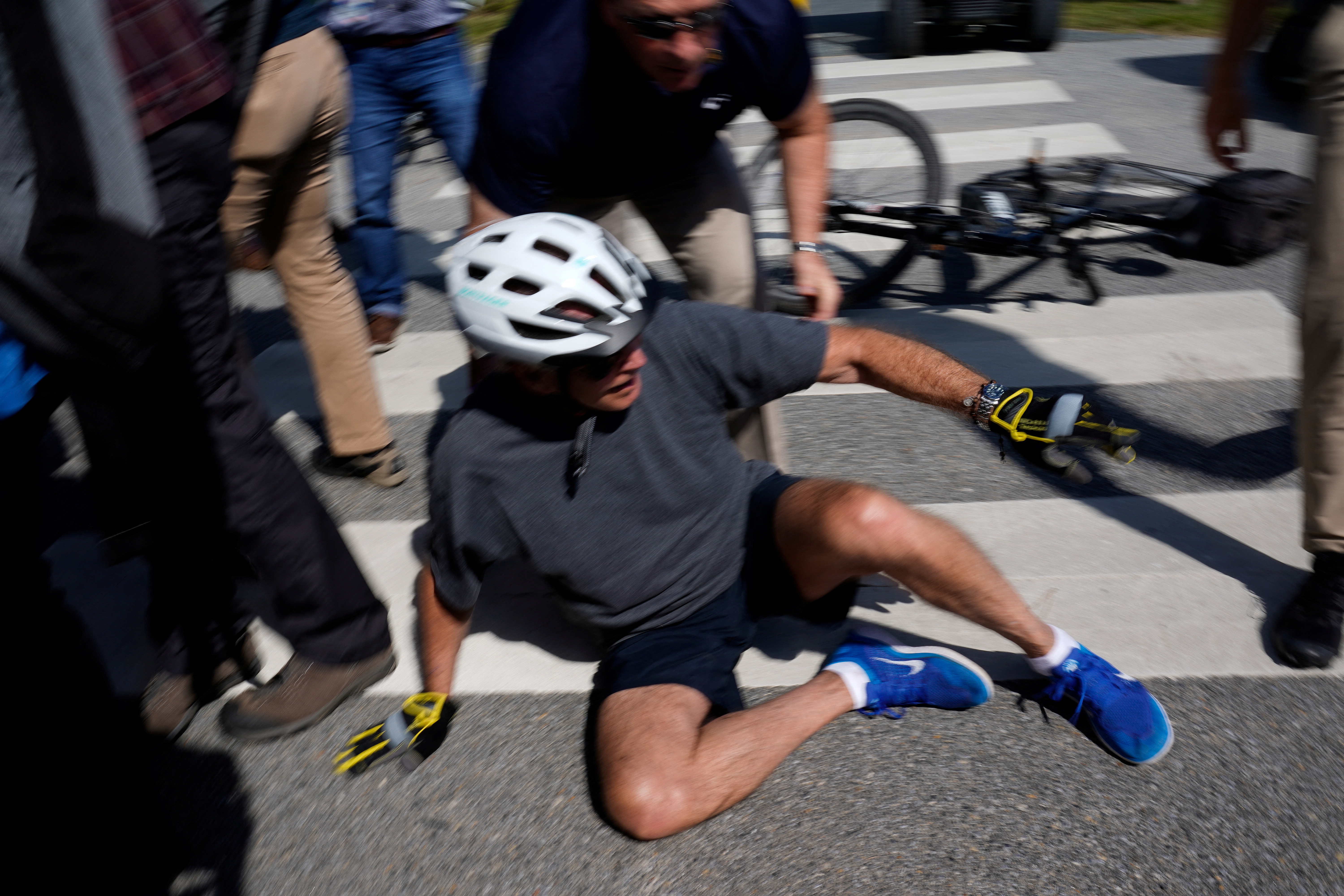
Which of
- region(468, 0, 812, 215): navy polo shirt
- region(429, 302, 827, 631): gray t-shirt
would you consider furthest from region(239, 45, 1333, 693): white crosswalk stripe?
region(468, 0, 812, 215): navy polo shirt

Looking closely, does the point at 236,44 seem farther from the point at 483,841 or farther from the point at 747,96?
the point at 483,841

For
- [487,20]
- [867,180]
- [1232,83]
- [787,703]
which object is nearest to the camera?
[787,703]

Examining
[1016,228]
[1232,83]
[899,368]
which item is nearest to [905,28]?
[1016,228]

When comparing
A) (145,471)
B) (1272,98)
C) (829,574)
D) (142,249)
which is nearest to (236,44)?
(142,249)

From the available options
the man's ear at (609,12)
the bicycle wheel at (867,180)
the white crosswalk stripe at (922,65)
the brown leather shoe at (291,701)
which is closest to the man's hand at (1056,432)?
the man's ear at (609,12)

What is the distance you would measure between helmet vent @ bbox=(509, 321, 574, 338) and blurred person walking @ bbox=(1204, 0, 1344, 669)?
6.00 ft

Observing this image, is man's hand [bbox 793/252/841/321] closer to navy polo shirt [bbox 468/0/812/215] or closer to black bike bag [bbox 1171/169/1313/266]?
navy polo shirt [bbox 468/0/812/215]

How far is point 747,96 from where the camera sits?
2.72 m

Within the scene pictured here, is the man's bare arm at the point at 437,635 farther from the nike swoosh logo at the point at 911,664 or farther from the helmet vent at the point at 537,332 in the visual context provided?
the nike swoosh logo at the point at 911,664

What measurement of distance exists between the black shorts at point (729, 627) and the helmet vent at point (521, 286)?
784 mm

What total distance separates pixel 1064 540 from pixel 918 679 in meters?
0.87

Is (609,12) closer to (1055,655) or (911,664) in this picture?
(911,664)

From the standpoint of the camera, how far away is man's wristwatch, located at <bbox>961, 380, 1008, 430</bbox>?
2.27 metres

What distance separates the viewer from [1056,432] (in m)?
2.13
